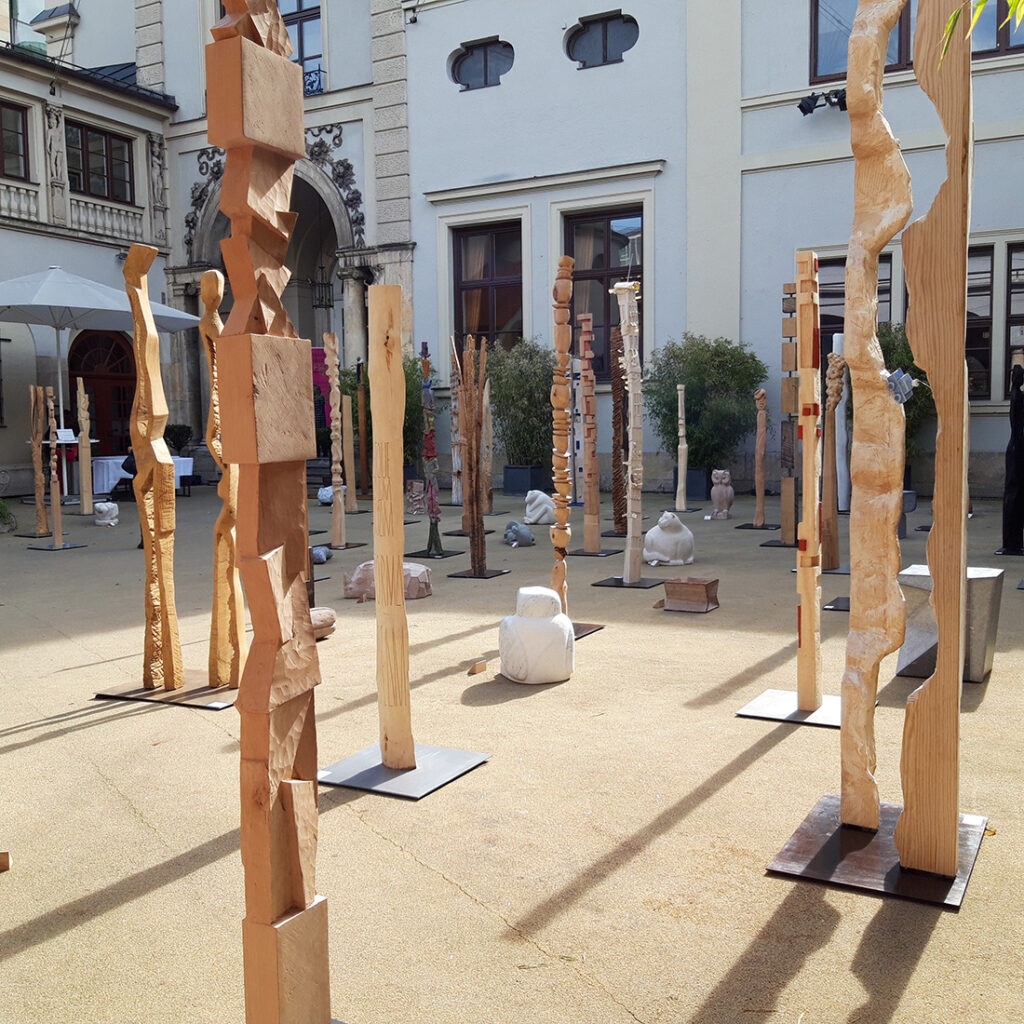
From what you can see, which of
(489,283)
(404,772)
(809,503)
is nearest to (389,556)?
(404,772)

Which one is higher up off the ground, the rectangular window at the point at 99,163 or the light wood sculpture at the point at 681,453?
the rectangular window at the point at 99,163

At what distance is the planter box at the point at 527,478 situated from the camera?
13586 mm

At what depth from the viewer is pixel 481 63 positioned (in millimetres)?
14719

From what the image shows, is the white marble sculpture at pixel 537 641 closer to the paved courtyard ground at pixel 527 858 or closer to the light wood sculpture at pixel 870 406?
the paved courtyard ground at pixel 527 858

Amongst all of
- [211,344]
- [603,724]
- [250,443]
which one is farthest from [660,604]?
[250,443]

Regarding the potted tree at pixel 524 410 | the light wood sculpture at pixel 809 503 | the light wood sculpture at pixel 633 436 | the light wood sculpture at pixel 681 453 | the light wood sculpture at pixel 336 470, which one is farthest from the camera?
the potted tree at pixel 524 410

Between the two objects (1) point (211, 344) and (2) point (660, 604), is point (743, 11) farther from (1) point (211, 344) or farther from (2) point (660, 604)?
(1) point (211, 344)

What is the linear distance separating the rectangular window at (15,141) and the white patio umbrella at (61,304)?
286cm

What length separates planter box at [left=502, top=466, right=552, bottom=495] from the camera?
44.6 ft

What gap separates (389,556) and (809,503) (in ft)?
4.73

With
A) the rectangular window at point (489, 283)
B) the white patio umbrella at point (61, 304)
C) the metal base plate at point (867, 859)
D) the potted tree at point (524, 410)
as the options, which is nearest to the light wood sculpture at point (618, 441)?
the potted tree at point (524, 410)

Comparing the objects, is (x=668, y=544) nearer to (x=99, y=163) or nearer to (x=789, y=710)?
(x=789, y=710)

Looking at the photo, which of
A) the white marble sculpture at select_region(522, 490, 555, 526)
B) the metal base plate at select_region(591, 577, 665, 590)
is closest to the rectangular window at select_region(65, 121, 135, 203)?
the white marble sculpture at select_region(522, 490, 555, 526)

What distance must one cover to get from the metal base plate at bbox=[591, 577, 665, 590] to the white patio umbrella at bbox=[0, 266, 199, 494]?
8.35 m
